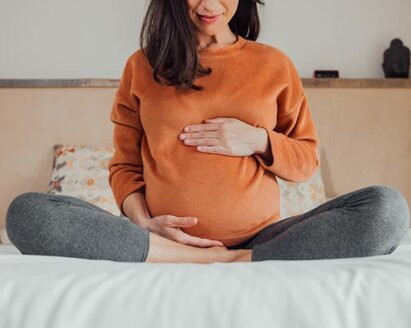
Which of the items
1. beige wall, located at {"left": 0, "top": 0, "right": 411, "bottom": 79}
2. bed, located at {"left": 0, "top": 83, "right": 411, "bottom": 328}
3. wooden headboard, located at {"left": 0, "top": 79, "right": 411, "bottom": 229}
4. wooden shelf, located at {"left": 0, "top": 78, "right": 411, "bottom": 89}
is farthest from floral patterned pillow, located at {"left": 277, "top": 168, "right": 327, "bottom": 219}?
bed, located at {"left": 0, "top": 83, "right": 411, "bottom": 328}

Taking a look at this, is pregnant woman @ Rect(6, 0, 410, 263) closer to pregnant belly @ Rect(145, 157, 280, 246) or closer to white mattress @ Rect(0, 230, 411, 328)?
pregnant belly @ Rect(145, 157, 280, 246)

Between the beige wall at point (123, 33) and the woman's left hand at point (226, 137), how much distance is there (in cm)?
162

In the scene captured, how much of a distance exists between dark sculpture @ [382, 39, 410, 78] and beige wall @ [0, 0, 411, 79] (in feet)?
0.20

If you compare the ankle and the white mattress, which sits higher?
the white mattress

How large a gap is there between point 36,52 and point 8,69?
14cm

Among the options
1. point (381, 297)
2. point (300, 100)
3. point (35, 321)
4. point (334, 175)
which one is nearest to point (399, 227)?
point (381, 297)

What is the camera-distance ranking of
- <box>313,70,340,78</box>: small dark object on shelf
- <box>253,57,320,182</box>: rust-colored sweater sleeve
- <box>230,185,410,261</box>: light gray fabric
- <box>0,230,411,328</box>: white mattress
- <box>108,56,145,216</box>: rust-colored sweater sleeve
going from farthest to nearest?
<box>313,70,340,78</box>: small dark object on shelf → <box>108,56,145,216</box>: rust-colored sweater sleeve → <box>253,57,320,182</box>: rust-colored sweater sleeve → <box>230,185,410,261</box>: light gray fabric → <box>0,230,411,328</box>: white mattress

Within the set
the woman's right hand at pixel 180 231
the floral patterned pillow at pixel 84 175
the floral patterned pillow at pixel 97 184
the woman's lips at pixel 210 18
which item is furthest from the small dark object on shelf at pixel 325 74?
the woman's right hand at pixel 180 231

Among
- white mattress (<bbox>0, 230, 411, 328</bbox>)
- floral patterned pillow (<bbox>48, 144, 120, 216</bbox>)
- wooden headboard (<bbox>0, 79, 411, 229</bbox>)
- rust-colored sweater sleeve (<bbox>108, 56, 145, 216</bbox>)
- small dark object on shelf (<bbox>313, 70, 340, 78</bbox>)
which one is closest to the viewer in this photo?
white mattress (<bbox>0, 230, 411, 328</bbox>)

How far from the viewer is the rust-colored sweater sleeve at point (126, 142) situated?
1.60m

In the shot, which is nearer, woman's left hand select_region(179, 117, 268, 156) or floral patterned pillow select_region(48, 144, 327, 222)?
woman's left hand select_region(179, 117, 268, 156)

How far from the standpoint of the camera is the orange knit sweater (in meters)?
1.45

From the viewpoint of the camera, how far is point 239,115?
4.87 ft

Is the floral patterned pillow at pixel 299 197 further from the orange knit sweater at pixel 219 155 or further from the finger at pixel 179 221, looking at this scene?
the finger at pixel 179 221
